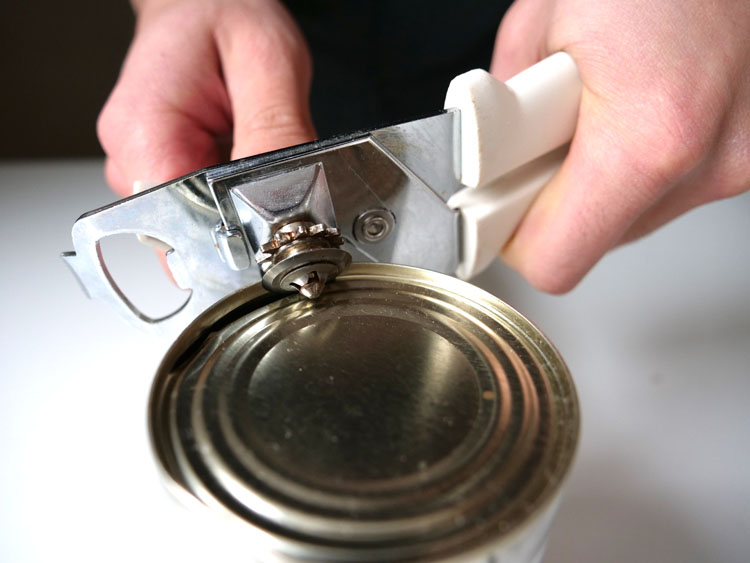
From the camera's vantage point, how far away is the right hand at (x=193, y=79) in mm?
851

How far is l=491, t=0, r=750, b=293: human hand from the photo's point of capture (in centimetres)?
68

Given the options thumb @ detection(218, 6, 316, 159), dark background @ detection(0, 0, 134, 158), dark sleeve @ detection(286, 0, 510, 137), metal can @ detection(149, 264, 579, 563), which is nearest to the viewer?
metal can @ detection(149, 264, 579, 563)

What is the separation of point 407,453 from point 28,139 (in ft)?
5.63

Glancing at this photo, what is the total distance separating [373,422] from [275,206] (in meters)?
0.21

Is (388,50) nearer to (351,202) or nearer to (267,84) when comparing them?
(267,84)

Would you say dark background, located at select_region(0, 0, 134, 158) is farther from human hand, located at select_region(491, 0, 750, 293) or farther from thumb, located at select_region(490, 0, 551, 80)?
human hand, located at select_region(491, 0, 750, 293)

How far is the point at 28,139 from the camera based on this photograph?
5.87 ft

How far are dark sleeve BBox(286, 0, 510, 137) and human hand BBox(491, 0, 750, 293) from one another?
1.23 ft

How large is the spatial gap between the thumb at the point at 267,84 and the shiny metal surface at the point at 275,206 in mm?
187

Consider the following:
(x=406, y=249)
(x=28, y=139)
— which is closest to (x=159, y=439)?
(x=406, y=249)

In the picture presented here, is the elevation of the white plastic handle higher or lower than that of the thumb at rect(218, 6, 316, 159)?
lower

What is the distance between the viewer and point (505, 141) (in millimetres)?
658

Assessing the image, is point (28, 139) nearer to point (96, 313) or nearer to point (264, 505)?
point (96, 313)

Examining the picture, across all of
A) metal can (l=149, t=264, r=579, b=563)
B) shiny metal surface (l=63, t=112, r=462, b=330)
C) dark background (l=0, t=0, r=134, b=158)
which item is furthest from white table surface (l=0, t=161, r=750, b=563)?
dark background (l=0, t=0, r=134, b=158)
